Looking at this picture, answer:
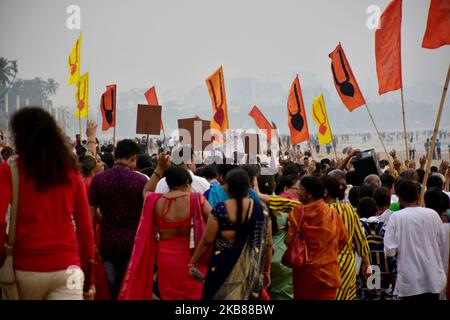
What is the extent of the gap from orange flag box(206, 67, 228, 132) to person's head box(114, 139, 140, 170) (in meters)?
9.49

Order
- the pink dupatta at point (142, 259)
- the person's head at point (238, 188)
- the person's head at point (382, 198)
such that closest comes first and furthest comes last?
the person's head at point (238, 188) < the pink dupatta at point (142, 259) < the person's head at point (382, 198)

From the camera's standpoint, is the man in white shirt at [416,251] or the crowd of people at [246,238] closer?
the crowd of people at [246,238]

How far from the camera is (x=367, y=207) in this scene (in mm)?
7703

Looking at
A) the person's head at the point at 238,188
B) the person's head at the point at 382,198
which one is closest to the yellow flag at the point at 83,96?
the person's head at the point at 382,198

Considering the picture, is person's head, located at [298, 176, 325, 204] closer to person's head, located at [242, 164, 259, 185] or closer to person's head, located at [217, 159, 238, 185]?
person's head, located at [242, 164, 259, 185]

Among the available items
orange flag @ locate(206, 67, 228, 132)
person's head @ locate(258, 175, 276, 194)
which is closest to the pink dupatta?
person's head @ locate(258, 175, 276, 194)

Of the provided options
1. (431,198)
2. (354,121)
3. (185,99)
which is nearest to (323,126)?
(431,198)

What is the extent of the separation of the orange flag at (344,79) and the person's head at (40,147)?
11.3 metres

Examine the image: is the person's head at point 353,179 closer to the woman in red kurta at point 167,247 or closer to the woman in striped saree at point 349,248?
the woman in striped saree at point 349,248

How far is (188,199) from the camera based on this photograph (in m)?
6.40

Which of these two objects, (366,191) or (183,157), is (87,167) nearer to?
(183,157)

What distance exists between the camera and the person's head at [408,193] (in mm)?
6935

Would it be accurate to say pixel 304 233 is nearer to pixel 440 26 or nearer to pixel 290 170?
pixel 290 170

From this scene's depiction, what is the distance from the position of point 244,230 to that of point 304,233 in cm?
103
